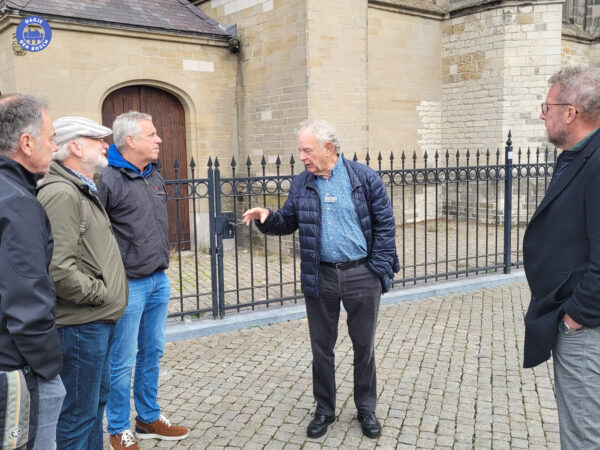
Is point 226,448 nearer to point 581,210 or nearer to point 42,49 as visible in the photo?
point 581,210

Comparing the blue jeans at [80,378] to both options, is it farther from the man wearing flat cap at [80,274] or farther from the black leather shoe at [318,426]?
the black leather shoe at [318,426]

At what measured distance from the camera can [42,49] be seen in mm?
8531

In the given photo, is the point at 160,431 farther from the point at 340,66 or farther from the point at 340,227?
the point at 340,66

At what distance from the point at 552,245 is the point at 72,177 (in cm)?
214

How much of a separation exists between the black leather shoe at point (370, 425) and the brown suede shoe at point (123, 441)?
1.41 metres

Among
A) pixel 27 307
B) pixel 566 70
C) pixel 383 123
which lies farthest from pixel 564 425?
pixel 383 123

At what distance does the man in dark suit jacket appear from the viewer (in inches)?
85.7

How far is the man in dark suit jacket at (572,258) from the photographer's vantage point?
85.7 inches

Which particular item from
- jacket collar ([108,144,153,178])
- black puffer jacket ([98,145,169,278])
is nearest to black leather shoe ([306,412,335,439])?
black puffer jacket ([98,145,169,278])

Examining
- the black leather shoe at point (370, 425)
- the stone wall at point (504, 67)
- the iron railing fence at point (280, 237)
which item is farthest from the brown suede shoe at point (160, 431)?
the stone wall at point (504, 67)

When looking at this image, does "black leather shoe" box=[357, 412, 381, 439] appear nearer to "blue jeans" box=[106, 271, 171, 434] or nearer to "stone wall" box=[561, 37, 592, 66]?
"blue jeans" box=[106, 271, 171, 434]

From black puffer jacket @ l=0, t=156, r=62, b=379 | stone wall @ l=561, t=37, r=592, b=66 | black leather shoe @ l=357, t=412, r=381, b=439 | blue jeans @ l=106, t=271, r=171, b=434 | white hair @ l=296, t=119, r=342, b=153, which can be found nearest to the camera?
black puffer jacket @ l=0, t=156, r=62, b=379

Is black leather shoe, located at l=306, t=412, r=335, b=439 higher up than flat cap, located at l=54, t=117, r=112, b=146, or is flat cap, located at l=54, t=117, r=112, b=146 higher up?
flat cap, located at l=54, t=117, r=112, b=146

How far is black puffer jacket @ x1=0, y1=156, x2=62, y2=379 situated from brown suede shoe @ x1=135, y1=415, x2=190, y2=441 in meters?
1.71
